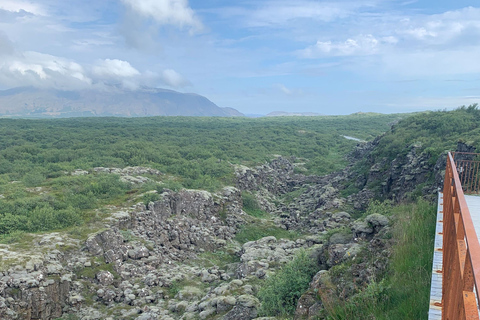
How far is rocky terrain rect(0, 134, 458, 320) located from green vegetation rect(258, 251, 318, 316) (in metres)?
0.38

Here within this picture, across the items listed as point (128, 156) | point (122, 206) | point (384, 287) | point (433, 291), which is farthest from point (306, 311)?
point (128, 156)

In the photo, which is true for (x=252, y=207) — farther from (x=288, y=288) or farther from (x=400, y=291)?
(x=400, y=291)

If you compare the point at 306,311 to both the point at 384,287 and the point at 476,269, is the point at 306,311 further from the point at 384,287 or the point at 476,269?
the point at 476,269

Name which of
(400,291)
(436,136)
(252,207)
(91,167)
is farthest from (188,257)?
(436,136)

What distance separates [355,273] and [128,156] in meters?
25.6

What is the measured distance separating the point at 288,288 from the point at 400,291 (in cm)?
400

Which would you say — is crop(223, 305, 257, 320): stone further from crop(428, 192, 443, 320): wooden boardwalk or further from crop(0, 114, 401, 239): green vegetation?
crop(0, 114, 401, 239): green vegetation

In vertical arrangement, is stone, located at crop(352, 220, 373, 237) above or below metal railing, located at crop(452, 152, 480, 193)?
below

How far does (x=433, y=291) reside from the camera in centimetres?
513

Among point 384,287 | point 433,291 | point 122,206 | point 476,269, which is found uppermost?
point 476,269

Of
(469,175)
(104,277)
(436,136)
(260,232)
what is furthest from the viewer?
(436,136)

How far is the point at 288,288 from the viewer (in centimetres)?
933

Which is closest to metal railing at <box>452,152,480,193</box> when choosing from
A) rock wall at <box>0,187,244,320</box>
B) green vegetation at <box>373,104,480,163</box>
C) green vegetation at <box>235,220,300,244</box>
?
green vegetation at <box>373,104,480,163</box>

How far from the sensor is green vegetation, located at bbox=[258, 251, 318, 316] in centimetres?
872
